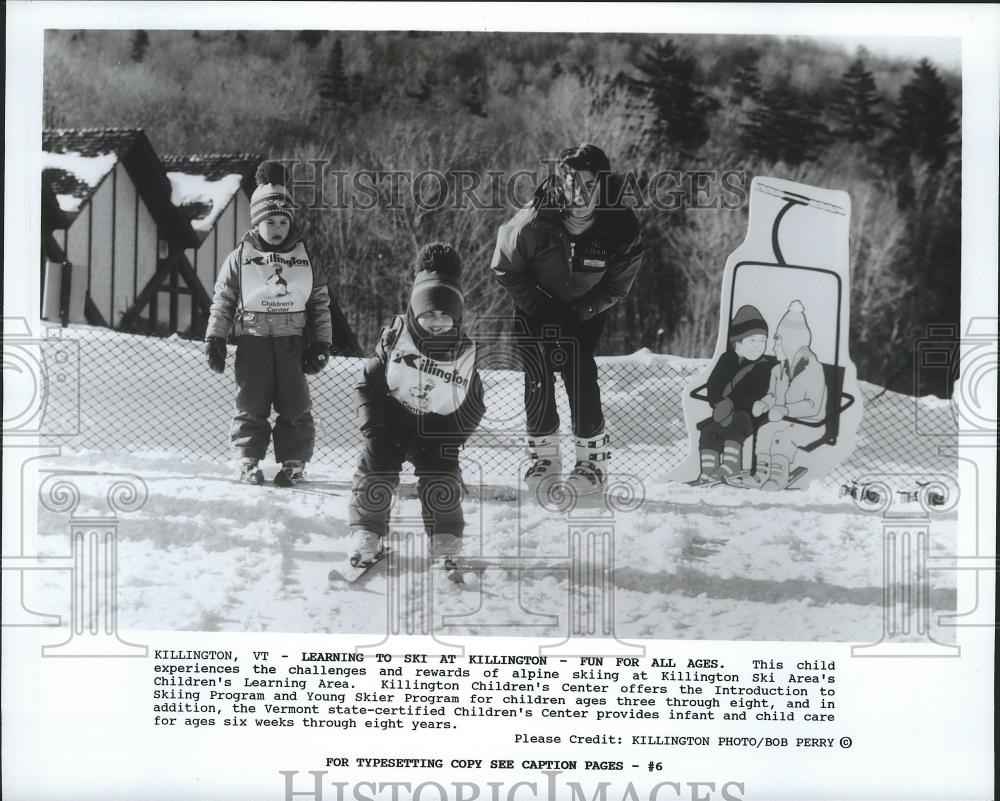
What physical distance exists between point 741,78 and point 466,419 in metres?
1.28

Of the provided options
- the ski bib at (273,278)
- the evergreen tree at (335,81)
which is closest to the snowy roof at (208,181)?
the ski bib at (273,278)

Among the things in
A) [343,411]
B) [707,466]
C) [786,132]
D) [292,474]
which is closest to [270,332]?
[343,411]

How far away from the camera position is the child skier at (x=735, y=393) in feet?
8.41

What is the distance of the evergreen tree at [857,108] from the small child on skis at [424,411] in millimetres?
1209

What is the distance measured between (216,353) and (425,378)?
63 cm

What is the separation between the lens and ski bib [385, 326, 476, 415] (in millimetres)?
2504

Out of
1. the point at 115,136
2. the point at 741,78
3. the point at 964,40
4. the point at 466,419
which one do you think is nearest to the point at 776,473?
the point at 466,419

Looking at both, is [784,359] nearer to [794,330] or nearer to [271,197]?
[794,330]

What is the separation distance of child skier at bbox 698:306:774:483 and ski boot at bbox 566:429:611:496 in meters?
0.29

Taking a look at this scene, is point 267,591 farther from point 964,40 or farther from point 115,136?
point 964,40

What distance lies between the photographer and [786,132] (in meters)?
2.56

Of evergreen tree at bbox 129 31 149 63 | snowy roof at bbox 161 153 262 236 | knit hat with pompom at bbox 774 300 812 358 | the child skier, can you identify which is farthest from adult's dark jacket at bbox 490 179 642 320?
evergreen tree at bbox 129 31 149 63

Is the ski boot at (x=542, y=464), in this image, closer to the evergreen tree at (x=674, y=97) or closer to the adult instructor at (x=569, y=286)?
the adult instructor at (x=569, y=286)

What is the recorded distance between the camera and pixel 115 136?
256 centimetres
